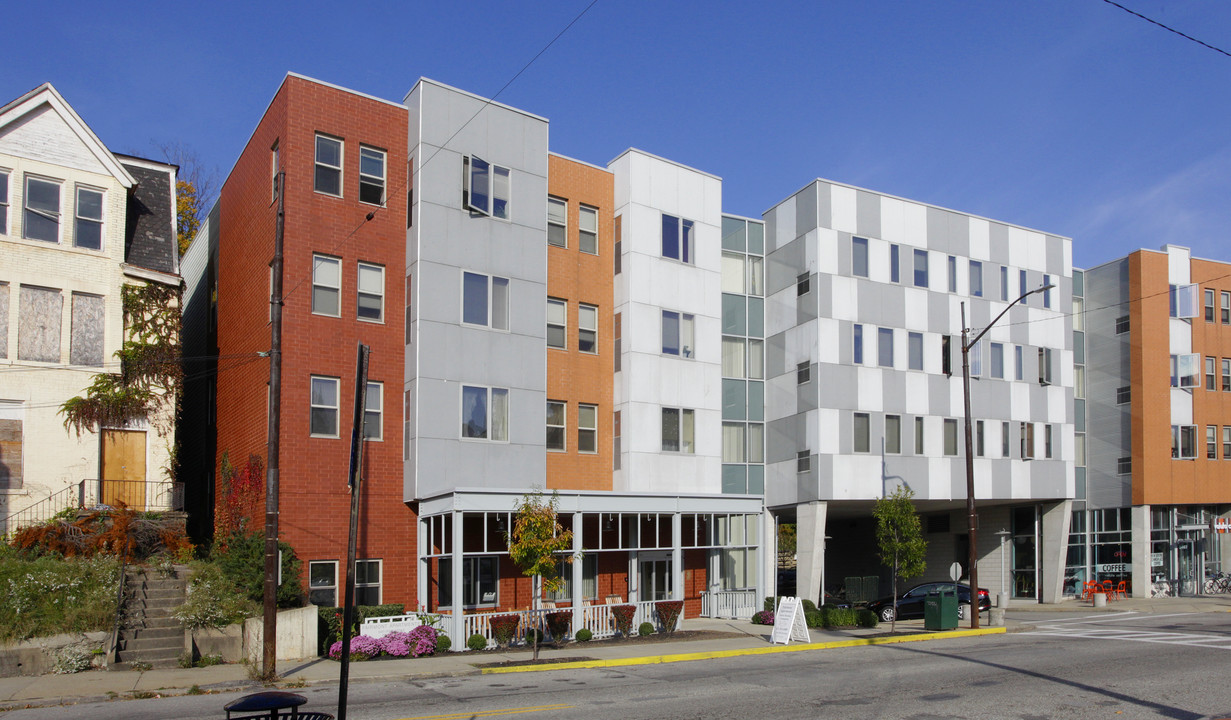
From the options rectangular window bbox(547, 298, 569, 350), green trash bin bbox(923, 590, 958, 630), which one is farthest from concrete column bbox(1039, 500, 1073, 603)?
rectangular window bbox(547, 298, 569, 350)

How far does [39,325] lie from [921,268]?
29.6 metres

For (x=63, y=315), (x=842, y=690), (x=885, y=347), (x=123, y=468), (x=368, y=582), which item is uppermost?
(x=885, y=347)

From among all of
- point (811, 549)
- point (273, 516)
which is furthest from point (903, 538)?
point (273, 516)

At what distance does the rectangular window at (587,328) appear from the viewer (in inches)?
1265

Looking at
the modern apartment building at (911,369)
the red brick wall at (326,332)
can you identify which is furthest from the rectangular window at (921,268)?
the red brick wall at (326,332)

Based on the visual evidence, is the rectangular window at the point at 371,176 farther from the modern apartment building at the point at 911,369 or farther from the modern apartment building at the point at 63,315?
the modern apartment building at the point at 911,369

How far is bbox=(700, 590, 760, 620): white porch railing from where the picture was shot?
107ft

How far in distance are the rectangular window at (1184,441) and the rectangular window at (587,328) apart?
2869 cm

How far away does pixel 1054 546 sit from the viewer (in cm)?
4200

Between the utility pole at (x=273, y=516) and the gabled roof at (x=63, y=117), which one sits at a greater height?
the gabled roof at (x=63, y=117)

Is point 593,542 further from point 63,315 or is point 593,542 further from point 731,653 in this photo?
point 63,315

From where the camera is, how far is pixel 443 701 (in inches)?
663

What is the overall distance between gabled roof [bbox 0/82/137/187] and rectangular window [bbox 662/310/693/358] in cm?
1654

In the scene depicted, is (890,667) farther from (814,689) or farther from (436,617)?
(436,617)
